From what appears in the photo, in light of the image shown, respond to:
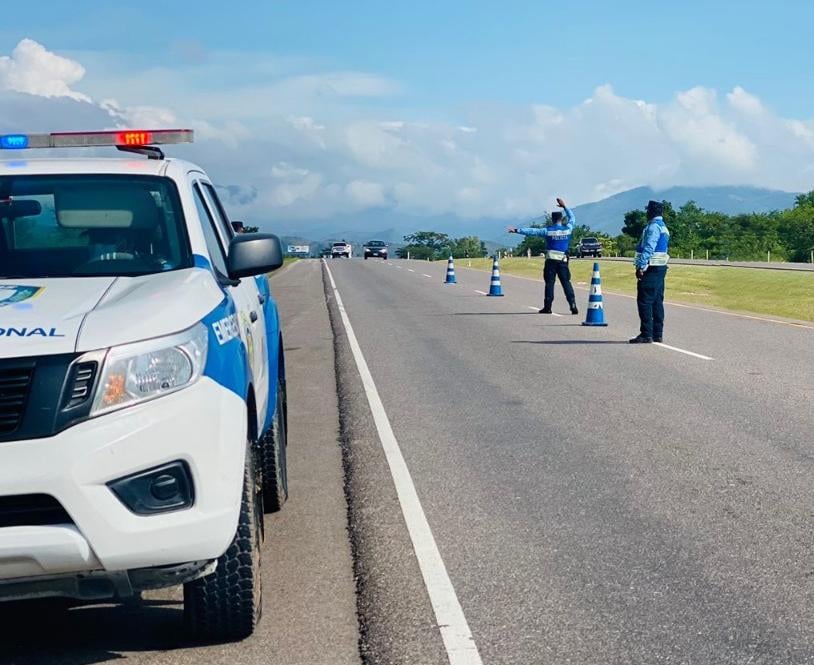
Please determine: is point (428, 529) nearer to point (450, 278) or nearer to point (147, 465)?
point (147, 465)

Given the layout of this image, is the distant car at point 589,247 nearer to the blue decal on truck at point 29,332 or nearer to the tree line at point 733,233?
the tree line at point 733,233

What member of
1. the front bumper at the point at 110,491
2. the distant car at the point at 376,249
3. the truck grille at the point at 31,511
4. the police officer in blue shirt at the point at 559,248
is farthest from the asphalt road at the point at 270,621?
the distant car at the point at 376,249

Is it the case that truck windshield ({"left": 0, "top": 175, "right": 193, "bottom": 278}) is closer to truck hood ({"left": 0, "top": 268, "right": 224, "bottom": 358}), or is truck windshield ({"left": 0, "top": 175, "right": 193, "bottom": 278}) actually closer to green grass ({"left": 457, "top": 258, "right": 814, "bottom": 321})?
truck hood ({"left": 0, "top": 268, "right": 224, "bottom": 358})

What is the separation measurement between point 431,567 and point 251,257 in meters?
1.76

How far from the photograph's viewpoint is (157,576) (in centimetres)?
440

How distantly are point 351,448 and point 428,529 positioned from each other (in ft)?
8.87

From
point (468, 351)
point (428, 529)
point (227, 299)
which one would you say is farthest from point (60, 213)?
point (468, 351)

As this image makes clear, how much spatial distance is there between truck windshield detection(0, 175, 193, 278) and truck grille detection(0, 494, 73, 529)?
1.69 meters

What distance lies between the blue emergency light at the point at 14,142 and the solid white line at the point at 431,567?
2903 mm

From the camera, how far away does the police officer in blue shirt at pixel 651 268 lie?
56.1 ft

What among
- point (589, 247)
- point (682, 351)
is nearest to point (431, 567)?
point (682, 351)

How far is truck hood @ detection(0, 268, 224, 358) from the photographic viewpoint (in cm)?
428

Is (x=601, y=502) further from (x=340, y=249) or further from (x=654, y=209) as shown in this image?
(x=340, y=249)

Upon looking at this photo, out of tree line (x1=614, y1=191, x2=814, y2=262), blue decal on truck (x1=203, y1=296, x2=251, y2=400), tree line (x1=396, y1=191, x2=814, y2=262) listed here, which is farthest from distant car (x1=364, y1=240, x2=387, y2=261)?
blue decal on truck (x1=203, y1=296, x2=251, y2=400)
